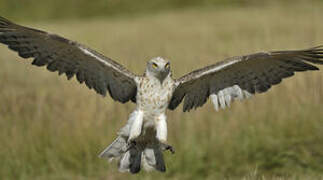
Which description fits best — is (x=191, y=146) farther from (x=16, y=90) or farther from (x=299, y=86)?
(x=16, y=90)

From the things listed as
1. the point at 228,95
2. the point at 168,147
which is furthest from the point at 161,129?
the point at 228,95

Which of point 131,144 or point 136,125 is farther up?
point 136,125

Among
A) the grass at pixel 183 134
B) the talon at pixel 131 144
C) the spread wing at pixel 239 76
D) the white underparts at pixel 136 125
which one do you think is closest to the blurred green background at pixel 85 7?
the grass at pixel 183 134

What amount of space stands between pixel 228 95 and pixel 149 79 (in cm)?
104

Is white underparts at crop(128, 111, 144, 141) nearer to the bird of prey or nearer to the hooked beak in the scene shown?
the bird of prey

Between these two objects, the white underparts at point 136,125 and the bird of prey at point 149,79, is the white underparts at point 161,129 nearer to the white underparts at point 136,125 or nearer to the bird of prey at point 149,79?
the bird of prey at point 149,79

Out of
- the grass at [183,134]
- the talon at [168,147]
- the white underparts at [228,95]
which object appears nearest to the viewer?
the talon at [168,147]

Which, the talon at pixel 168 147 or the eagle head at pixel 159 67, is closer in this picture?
the eagle head at pixel 159 67

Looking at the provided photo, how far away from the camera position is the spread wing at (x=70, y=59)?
6.46 metres

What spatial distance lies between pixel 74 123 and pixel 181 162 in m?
1.54

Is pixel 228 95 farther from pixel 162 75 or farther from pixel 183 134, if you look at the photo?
pixel 183 134

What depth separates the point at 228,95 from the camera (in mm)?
7047

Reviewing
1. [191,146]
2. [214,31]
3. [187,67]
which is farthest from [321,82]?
[214,31]

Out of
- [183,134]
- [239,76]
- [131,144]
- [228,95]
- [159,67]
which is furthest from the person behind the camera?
[183,134]
